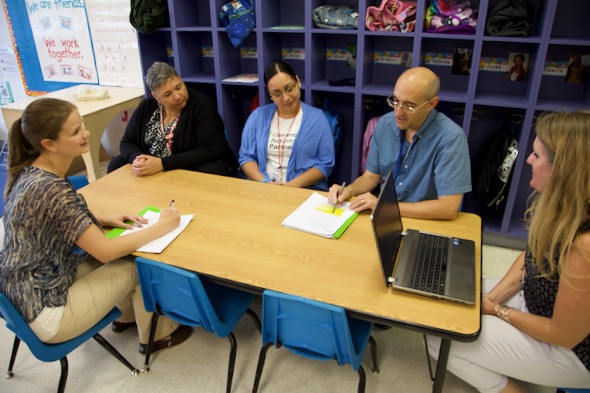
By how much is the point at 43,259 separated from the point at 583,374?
6.11 ft

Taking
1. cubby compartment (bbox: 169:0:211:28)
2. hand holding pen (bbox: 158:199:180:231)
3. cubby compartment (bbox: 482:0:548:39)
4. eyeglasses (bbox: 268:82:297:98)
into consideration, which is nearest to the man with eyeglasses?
eyeglasses (bbox: 268:82:297:98)

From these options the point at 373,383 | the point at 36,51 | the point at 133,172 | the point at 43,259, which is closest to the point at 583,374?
the point at 373,383

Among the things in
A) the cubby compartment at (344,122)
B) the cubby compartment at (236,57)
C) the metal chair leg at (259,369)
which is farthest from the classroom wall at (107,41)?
the metal chair leg at (259,369)

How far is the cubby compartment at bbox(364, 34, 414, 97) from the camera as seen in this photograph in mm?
3078

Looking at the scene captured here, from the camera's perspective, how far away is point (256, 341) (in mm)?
2146

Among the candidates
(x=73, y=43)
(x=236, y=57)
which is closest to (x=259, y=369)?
(x=236, y=57)

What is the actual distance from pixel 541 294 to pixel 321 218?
32.7 inches

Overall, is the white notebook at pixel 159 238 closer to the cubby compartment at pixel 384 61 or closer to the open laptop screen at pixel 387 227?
the open laptop screen at pixel 387 227

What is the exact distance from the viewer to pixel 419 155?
2.07 meters

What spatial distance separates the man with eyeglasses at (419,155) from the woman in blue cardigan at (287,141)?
0.40 metres

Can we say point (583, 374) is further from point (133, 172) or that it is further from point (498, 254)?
point (133, 172)

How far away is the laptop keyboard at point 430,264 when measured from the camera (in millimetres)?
1390

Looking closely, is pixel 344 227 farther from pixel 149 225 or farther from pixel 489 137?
pixel 489 137

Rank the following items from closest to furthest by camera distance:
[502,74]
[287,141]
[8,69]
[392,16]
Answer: [287,141] → [392,16] → [502,74] → [8,69]
